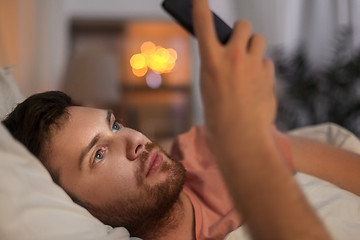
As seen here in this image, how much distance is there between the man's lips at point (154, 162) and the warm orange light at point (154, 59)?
10.7ft

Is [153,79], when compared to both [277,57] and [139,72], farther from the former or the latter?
[277,57]

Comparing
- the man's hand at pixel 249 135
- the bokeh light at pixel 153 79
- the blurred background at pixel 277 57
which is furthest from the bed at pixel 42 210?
the bokeh light at pixel 153 79

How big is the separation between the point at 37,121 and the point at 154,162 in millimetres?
285

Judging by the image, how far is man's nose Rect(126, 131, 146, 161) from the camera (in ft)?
3.00

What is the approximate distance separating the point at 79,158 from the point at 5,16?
185cm

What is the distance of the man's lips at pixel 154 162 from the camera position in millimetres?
927

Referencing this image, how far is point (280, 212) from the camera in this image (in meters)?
0.48

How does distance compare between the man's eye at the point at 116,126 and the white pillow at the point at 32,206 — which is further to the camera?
the man's eye at the point at 116,126

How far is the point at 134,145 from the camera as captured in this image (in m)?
0.93

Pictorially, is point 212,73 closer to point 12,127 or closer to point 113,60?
point 12,127

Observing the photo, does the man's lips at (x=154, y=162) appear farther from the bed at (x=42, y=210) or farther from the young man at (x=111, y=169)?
the bed at (x=42, y=210)

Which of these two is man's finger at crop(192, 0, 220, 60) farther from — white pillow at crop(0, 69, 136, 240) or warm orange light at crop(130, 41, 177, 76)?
warm orange light at crop(130, 41, 177, 76)

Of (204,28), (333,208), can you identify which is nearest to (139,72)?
(333,208)

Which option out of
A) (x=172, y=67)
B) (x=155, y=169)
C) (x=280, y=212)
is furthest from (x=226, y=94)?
(x=172, y=67)
